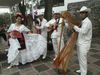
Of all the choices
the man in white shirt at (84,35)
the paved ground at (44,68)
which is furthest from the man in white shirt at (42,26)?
the man in white shirt at (84,35)

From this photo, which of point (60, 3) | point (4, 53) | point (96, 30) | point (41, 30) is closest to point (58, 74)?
point (41, 30)

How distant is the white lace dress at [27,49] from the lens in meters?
4.70

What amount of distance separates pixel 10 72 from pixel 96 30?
5.96 m

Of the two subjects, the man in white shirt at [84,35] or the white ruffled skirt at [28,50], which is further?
the white ruffled skirt at [28,50]

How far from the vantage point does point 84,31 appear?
127 inches

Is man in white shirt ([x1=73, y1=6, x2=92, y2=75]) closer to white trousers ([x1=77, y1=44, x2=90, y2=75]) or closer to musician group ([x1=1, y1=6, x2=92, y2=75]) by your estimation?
white trousers ([x1=77, y1=44, x2=90, y2=75])

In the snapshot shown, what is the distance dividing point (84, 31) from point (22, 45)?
234 centimetres

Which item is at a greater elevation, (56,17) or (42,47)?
(56,17)

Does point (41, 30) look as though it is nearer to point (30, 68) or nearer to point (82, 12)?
point (30, 68)

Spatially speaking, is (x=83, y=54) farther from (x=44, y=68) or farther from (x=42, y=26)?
(x=42, y=26)

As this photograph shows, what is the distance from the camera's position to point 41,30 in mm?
5809

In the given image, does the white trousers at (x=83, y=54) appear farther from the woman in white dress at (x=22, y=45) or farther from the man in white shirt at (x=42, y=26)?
the man in white shirt at (x=42, y=26)

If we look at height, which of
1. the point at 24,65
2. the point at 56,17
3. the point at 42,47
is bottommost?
the point at 24,65

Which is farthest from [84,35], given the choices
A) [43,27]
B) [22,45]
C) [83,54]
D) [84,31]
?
[43,27]
